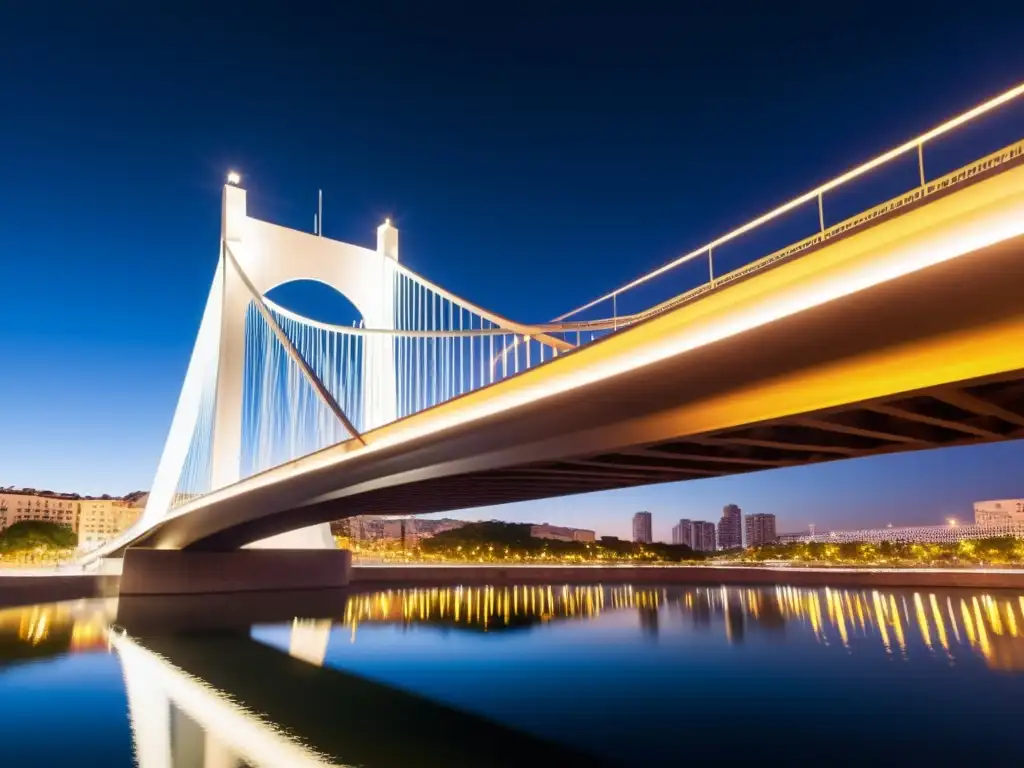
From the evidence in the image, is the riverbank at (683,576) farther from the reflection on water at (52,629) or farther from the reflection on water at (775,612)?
the reflection on water at (52,629)

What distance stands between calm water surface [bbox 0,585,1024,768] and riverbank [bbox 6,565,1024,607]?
6.58 metres

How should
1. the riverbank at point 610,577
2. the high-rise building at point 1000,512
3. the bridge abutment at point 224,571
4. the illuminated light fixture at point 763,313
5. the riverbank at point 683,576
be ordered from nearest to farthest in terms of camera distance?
the illuminated light fixture at point 763,313, the bridge abutment at point 224,571, the riverbank at point 610,577, the riverbank at point 683,576, the high-rise building at point 1000,512

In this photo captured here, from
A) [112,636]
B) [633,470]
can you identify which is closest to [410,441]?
[633,470]

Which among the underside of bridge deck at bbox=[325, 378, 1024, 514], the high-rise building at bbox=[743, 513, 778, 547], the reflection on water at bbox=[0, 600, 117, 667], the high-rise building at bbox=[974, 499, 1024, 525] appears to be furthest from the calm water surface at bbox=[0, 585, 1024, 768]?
the high-rise building at bbox=[743, 513, 778, 547]

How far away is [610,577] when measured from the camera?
50.1m

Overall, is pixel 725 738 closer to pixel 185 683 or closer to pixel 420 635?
pixel 185 683

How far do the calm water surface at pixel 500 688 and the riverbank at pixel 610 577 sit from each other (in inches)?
259

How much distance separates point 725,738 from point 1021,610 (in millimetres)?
23381

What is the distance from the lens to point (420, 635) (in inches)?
837

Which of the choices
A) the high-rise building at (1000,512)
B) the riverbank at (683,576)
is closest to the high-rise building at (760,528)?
the high-rise building at (1000,512)

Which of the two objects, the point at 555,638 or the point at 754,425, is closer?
the point at 754,425

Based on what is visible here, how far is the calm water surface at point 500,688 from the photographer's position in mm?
9703

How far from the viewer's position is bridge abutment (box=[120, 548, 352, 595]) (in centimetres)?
3038

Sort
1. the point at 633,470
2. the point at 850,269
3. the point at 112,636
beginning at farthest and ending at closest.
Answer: the point at 112,636 < the point at 633,470 < the point at 850,269
